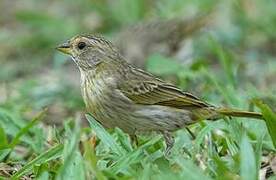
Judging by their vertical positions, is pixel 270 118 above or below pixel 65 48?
below

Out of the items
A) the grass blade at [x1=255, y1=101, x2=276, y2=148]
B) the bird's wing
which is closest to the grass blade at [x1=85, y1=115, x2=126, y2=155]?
the bird's wing

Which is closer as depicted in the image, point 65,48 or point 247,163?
point 247,163

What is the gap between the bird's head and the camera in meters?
6.79

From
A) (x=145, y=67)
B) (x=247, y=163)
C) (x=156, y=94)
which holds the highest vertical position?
(x=145, y=67)

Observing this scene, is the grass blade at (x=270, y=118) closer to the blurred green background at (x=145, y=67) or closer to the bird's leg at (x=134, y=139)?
the blurred green background at (x=145, y=67)

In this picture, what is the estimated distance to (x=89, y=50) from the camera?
6.86 meters

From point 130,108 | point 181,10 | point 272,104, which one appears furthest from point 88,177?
point 181,10

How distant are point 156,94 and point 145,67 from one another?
122 inches

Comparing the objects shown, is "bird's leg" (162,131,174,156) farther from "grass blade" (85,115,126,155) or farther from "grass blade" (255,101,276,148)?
"grass blade" (255,101,276,148)

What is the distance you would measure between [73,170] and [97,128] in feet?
2.07

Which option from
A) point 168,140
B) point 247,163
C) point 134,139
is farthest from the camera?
point 134,139

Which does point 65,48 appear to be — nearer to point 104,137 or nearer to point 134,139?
point 134,139

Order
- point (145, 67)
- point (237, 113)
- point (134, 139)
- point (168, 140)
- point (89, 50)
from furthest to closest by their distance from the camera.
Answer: point (145, 67)
point (89, 50)
point (134, 139)
point (168, 140)
point (237, 113)

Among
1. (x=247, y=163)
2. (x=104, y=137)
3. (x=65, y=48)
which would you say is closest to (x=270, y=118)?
(x=247, y=163)
